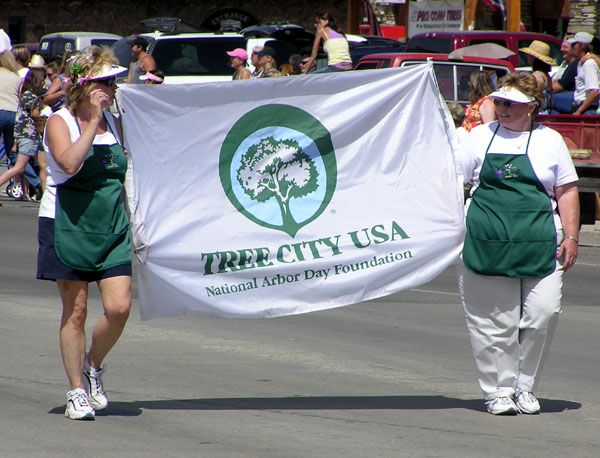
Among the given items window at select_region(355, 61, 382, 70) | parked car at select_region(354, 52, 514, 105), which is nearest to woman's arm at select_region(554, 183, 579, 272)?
parked car at select_region(354, 52, 514, 105)

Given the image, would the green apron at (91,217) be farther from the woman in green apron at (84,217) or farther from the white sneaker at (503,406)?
the white sneaker at (503,406)

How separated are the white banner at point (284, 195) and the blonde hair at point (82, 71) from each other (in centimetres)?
50

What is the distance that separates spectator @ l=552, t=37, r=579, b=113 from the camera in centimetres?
1800

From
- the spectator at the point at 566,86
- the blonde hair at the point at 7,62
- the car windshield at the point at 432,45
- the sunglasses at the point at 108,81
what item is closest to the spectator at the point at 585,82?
the spectator at the point at 566,86

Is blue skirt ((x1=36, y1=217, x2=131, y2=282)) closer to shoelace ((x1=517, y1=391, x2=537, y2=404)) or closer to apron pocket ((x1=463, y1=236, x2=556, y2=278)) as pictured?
apron pocket ((x1=463, y1=236, x2=556, y2=278))

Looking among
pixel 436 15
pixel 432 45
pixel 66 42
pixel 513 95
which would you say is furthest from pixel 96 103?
pixel 436 15

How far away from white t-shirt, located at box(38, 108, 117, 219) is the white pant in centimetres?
200

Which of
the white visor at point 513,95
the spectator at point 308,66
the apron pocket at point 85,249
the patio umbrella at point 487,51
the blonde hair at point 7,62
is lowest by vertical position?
the spectator at point 308,66

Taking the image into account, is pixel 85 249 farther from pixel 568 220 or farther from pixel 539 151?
pixel 568 220

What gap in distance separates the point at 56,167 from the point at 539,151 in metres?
2.47

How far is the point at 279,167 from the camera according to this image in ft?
23.2

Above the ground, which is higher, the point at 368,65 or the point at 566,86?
the point at 566,86

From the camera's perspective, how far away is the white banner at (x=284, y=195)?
6.92 meters

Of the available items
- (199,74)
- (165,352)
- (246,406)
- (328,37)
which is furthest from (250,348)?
(199,74)
